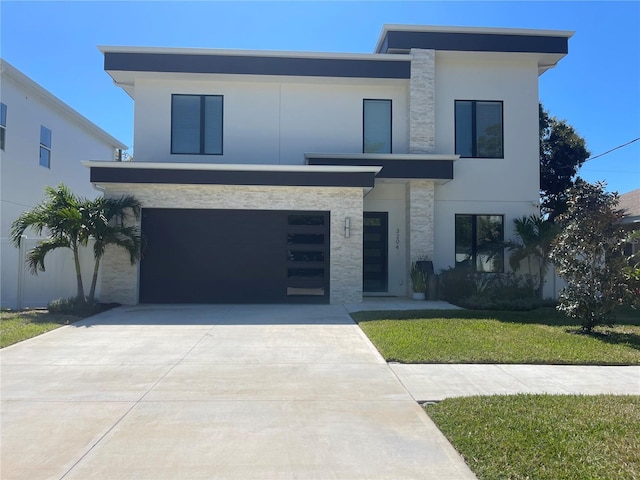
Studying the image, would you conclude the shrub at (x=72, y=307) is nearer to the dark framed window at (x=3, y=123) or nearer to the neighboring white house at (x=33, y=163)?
the neighboring white house at (x=33, y=163)

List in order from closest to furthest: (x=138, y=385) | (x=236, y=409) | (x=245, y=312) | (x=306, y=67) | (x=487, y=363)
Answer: (x=236, y=409) → (x=138, y=385) → (x=487, y=363) → (x=245, y=312) → (x=306, y=67)

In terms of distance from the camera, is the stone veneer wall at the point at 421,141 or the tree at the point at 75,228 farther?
the stone veneer wall at the point at 421,141

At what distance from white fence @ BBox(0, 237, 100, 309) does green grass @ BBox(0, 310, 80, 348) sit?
69 centimetres

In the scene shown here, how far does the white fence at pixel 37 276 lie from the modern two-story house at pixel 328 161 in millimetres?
955

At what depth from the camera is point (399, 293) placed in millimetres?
16469

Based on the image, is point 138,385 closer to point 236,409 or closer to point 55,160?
point 236,409

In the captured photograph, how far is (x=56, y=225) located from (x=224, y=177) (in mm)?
4357

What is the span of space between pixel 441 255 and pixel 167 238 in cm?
857

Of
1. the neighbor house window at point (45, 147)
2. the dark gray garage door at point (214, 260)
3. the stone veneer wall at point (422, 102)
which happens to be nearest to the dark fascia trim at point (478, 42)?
the stone veneer wall at point (422, 102)

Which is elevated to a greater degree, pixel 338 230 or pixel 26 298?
pixel 338 230

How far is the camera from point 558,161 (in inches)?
899

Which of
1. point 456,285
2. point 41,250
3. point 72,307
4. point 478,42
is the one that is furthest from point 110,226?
point 478,42

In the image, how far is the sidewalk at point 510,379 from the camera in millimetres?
6246

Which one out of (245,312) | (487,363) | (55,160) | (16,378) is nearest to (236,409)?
(16,378)
